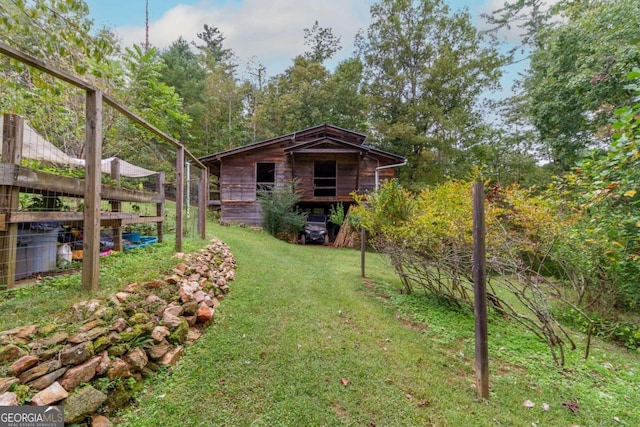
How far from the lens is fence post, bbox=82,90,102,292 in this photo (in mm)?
2447

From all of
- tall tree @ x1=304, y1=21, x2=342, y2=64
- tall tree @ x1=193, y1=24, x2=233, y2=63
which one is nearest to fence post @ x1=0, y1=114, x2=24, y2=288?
tall tree @ x1=304, y1=21, x2=342, y2=64

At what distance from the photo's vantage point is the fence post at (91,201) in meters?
2.45

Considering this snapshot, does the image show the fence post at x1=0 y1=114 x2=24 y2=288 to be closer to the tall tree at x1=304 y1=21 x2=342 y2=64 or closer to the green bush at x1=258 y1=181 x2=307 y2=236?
the green bush at x1=258 y1=181 x2=307 y2=236

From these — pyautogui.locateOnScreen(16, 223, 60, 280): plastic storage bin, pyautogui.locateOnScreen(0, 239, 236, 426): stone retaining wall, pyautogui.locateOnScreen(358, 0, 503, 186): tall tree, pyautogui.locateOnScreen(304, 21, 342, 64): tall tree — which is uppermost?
pyautogui.locateOnScreen(304, 21, 342, 64): tall tree

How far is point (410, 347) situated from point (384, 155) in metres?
12.2

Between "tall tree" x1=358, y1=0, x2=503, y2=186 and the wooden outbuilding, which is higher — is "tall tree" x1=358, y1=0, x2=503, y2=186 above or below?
above

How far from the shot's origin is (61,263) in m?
3.27

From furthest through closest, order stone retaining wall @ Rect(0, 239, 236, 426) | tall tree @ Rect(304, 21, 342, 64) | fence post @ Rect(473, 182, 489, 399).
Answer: tall tree @ Rect(304, 21, 342, 64), fence post @ Rect(473, 182, 489, 399), stone retaining wall @ Rect(0, 239, 236, 426)

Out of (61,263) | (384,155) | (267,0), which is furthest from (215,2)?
(61,263)

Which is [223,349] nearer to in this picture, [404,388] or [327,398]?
[327,398]

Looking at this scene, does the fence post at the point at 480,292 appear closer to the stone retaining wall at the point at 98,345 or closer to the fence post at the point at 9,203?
the stone retaining wall at the point at 98,345

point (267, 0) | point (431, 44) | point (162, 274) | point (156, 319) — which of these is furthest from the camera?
point (431, 44)

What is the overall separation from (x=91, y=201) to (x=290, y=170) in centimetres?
1205

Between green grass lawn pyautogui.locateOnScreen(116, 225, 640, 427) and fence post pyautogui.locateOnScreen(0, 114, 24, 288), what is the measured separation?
188cm
